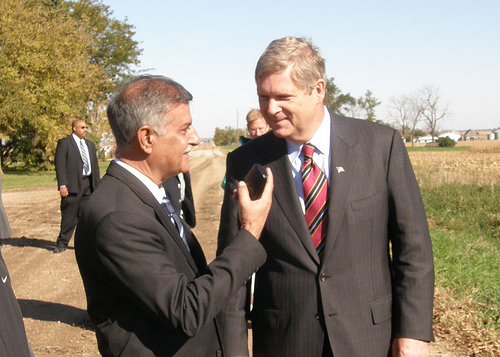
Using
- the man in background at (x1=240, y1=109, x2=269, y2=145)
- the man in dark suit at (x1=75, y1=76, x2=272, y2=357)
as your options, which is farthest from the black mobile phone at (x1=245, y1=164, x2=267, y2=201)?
the man in background at (x1=240, y1=109, x2=269, y2=145)

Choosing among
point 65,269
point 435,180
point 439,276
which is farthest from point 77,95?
point 439,276

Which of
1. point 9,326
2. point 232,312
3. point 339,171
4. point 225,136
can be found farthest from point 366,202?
point 225,136

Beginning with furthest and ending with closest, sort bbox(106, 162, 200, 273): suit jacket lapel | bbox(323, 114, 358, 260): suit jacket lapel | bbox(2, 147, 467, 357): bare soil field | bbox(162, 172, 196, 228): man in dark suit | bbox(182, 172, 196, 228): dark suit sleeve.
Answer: bbox(182, 172, 196, 228): dark suit sleeve → bbox(162, 172, 196, 228): man in dark suit → bbox(2, 147, 467, 357): bare soil field → bbox(323, 114, 358, 260): suit jacket lapel → bbox(106, 162, 200, 273): suit jacket lapel

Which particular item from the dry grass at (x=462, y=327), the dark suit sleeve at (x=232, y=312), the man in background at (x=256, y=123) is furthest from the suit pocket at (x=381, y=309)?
the man in background at (x=256, y=123)

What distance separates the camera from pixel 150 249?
192cm

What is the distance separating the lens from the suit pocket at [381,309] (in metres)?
2.47

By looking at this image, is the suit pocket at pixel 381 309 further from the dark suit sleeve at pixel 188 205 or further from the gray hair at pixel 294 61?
the dark suit sleeve at pixel 188 205

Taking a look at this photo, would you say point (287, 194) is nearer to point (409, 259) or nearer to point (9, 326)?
point (409, 259)

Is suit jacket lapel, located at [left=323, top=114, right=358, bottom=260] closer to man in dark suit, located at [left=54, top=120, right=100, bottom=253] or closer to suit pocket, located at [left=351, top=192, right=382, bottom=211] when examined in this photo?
suit pocket, located at [left=351, top=192, right=382, bottom=211]

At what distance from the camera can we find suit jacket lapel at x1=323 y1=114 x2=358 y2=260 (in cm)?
241

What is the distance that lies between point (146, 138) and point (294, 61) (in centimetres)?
84

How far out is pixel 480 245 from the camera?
827 centimetres

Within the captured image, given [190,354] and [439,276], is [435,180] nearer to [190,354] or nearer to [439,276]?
[439,276]

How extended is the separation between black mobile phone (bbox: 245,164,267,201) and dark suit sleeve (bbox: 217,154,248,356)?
29cm
